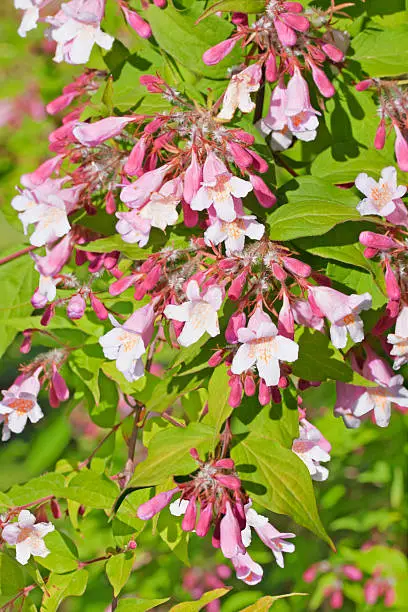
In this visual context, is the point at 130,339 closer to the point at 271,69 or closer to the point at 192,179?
the point at 192,179

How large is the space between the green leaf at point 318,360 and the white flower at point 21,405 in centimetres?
66

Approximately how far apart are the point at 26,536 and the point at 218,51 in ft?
3.48

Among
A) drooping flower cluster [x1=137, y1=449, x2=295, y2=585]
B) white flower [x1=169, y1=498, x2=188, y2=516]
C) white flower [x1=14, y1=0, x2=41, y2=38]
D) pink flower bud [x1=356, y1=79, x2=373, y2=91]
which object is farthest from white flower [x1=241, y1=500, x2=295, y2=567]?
white flower [x1=14, y1=0, x2=41, y2=38]

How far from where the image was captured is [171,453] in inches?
61.6

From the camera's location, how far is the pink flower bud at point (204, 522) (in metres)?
1.43

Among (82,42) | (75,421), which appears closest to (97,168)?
(82,42)

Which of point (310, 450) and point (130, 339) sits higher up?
point (130, 339)

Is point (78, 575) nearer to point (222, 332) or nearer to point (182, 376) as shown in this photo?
point (182, 376)

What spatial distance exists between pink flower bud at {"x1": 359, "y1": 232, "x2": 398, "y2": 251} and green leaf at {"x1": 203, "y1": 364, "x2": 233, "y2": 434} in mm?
373

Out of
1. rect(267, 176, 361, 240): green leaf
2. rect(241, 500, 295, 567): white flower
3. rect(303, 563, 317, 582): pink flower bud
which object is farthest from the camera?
rect(303, 563, 317, 582): pink flower bud

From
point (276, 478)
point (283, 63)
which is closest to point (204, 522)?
point (276, 478)

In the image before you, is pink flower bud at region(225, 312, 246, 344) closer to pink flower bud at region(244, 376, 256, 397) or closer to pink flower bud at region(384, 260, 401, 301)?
pink flower bud at region(244, 376, 256, 397)

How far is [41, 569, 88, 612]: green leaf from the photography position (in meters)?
1.62

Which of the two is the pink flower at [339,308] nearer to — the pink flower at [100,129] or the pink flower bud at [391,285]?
the pink flower bud at [391,285]
